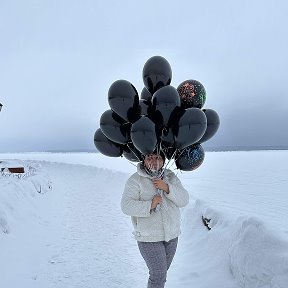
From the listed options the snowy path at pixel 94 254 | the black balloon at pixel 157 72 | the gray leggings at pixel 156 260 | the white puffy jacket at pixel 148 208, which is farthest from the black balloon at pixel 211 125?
the snowy path at pixel 94 254

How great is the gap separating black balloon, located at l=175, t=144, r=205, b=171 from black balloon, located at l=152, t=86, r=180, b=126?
427 mm

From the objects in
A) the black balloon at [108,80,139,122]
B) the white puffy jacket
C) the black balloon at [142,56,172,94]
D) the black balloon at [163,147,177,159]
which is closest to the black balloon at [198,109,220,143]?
the black balloon at [163,147,177,159]

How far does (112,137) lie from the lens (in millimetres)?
3301

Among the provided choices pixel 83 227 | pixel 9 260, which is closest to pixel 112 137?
pixel 9 260

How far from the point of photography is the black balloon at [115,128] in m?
3.28

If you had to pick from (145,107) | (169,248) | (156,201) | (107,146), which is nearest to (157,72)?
(145,107)

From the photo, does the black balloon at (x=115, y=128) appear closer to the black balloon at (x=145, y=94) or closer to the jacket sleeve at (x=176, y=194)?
the black balloon at (x=145, y=94)

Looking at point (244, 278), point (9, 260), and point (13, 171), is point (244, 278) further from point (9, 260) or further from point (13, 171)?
point (13, 171)

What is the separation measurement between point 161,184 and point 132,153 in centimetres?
63

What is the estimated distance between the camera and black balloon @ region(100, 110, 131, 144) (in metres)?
3.28

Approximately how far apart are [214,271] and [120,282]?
1315mm

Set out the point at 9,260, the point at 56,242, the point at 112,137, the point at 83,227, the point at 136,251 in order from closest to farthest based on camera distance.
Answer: the point at 112,137
the point at 9,260
the point at 136,251
the point at 56,242
the point at 83,227

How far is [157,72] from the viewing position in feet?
11.0

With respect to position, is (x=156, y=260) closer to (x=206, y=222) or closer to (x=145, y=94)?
(x=145, y=94)
